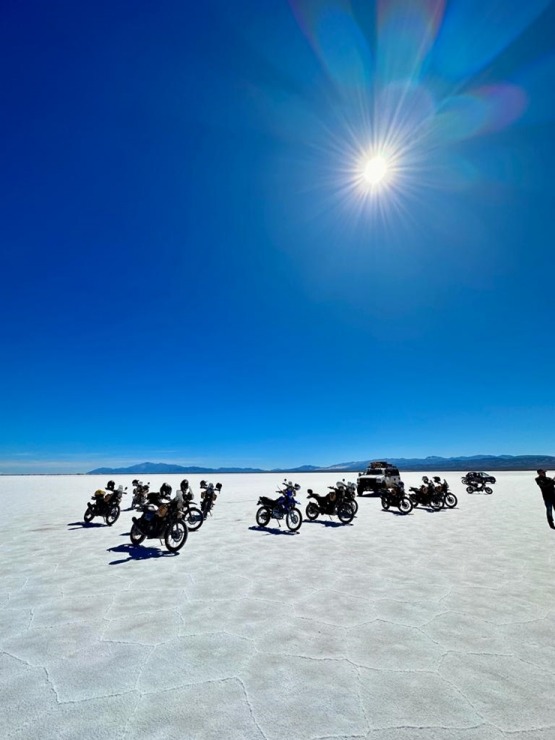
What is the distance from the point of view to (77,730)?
3240 millimetres

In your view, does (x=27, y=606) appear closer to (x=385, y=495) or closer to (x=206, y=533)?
(x=206, y=533)

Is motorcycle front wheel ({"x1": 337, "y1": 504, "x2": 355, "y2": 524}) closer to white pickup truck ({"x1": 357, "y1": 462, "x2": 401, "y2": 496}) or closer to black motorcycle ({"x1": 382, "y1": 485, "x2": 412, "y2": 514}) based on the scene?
black motorcycle ({"x1": 382, "y1": 485, "x2": 412, "y2": 514})

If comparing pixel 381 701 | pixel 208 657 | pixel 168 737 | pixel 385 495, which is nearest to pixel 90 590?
pixel 208 657

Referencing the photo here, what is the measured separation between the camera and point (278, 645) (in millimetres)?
4777

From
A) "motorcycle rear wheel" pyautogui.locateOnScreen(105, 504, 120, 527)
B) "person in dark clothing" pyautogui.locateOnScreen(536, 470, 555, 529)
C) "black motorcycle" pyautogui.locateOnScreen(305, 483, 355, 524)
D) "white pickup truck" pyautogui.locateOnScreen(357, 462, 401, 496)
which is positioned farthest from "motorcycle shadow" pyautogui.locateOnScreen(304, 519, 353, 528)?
"white pickup truck" pyautogui.locateOnScreen(357, 462, 401, 496)

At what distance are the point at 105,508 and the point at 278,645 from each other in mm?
12336

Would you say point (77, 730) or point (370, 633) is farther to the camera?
point (370, 633)

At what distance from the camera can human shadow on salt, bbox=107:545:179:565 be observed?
9.39m

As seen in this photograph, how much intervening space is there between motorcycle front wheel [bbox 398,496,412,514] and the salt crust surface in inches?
355

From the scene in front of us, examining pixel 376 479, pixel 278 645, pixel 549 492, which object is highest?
pixel 376 479

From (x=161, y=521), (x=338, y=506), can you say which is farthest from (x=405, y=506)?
(x=161, y=521)

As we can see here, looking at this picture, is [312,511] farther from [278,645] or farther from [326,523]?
[278,645]

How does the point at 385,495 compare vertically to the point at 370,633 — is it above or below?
above

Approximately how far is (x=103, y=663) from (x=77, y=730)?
3.83 feet
